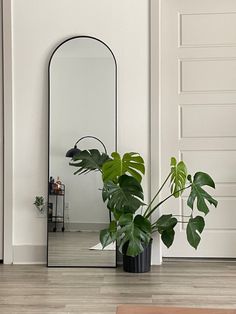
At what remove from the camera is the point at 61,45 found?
4434mm

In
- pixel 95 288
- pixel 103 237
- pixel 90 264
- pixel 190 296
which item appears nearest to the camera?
pixel 190 296

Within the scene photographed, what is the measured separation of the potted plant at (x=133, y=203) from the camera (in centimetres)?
396

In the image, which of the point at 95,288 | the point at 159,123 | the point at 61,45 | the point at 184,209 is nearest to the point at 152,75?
the point at 159,123

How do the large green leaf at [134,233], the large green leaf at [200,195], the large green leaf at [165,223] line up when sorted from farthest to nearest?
the large green leaf at [165,223]
the large green leaf at [200,195]
the large green leaf at [134,233]

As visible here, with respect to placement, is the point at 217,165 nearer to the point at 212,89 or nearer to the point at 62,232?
the point at 212,89

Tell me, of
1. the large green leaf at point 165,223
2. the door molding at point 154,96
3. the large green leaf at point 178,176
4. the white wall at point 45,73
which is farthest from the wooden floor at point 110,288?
the large green leaf at point 178,176

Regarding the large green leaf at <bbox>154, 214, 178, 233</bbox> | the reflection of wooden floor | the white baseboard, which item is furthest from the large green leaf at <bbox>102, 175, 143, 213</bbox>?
the white baseboard

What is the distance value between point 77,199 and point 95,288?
973mm

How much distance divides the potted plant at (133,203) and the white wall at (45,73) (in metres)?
0.34

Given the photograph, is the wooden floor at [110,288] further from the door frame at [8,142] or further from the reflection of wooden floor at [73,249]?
the door frame at [8,142]

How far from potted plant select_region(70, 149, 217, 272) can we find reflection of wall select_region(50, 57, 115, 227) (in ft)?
0.55

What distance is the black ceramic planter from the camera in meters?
4.13

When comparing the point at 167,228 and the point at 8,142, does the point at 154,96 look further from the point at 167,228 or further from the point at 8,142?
the point at 8,142

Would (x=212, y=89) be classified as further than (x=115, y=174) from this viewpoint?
Yes
